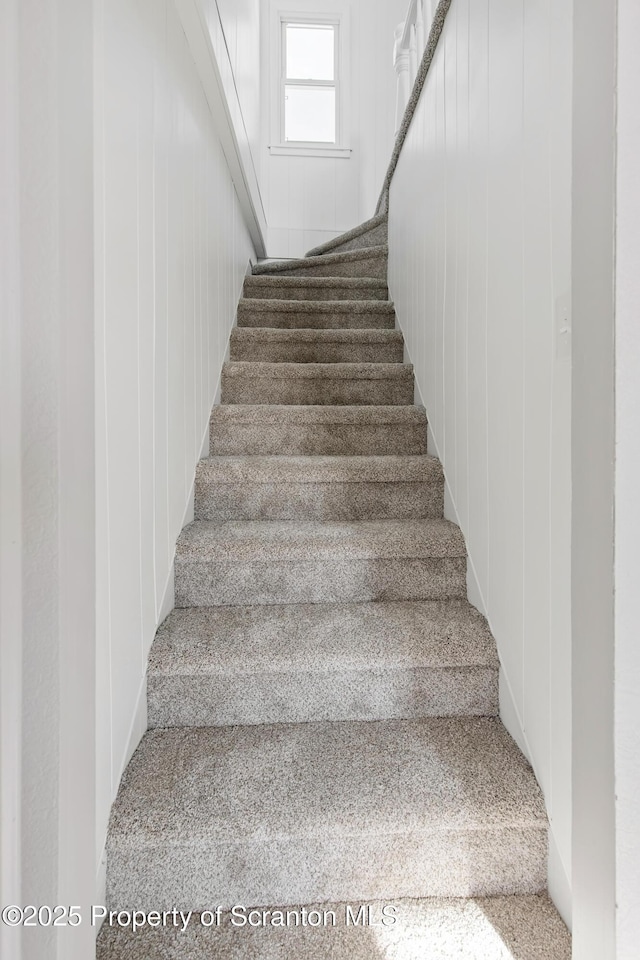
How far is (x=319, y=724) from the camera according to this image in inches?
43.6

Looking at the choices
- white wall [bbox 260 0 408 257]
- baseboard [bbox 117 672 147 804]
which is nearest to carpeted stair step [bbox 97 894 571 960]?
baseboard [bbox 117 672 147 804]

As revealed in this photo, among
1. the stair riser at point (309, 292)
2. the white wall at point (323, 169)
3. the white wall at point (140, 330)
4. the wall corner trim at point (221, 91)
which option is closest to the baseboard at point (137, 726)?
the white wall at point (140, 330)

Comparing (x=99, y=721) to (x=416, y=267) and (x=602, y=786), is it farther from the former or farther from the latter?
(x=416, y=267)

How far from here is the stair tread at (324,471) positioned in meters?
1.61

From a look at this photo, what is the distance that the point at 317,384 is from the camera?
80.4 inches

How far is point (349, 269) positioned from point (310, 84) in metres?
2.19

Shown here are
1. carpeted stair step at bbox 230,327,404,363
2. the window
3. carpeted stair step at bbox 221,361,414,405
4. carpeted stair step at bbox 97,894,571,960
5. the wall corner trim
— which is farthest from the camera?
the window

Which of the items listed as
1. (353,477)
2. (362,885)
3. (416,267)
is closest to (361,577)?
(353,477)

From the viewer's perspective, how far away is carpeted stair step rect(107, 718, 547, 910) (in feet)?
2.77

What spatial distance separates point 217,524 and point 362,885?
0.99m

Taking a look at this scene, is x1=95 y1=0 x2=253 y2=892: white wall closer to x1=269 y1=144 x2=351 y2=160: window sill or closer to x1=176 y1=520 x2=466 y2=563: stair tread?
x1=176 y1=520 x2=466 y2=563: stair tread

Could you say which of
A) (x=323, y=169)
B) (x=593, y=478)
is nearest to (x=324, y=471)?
(x=593, y=478)

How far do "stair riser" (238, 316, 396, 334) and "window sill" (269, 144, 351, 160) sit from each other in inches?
84.5

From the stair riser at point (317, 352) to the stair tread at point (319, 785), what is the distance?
1.62 metres
